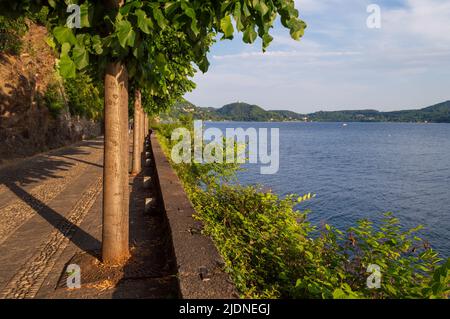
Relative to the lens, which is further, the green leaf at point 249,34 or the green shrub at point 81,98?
the green shrub at point 81,98

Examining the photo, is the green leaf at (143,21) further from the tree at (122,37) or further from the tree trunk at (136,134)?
the tree trunk at (136,134)

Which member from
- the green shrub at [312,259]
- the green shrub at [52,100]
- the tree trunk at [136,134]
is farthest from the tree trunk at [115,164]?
the green shrub at [52,100]

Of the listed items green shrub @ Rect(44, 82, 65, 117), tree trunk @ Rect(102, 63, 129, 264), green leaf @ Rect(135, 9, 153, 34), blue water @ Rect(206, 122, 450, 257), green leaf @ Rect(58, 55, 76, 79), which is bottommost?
blue water @ Rect(206, 122, 450, 257)

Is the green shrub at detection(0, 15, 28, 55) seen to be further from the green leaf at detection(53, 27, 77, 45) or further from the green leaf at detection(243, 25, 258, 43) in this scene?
the green leaf at detection(243, 25, 258, 43)

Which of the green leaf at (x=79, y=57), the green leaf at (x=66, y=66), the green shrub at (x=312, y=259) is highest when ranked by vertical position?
the green leaf at (x=79, y=57)

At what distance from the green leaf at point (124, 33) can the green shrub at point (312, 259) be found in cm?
248

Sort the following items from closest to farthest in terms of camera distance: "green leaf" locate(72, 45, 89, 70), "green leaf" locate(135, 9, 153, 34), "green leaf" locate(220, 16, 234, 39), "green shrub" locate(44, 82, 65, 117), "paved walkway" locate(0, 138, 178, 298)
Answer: "green leaf" locate(135, 9, 153, 34) → "green leaf" locate(220, 16, 234, 39) → "green leaf" locate(72, 45, 89, 70) → "paved walkway" locate(0, 138, 178, 298) → "green shrub" locate(44, 82, 65, 117)

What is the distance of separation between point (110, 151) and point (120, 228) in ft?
3.51

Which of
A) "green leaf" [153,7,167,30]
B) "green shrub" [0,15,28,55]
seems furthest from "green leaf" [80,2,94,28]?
"green shrub" [0,15,28,55]

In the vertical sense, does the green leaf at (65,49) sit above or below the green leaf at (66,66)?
above

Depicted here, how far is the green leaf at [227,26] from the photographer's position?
3630mm

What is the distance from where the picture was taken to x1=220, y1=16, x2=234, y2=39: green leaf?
3630 millimetres

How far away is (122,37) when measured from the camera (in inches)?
137

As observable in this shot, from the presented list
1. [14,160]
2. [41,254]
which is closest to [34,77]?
[14,160]
